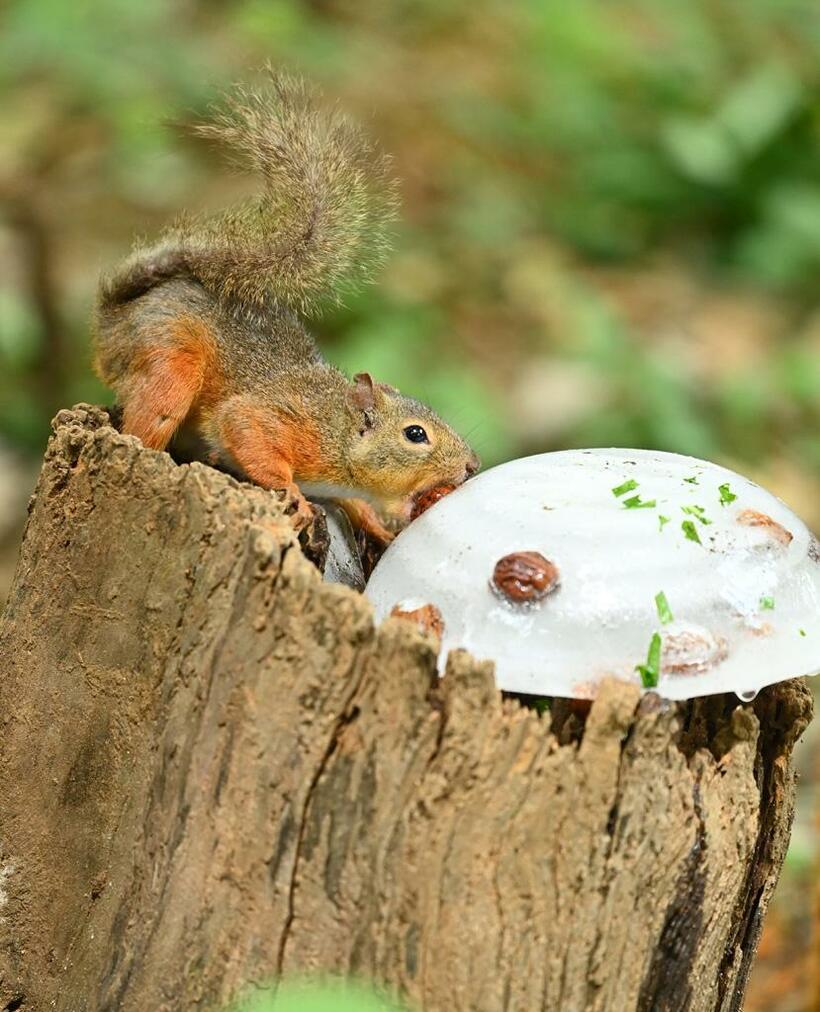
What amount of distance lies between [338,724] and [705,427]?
5349mm

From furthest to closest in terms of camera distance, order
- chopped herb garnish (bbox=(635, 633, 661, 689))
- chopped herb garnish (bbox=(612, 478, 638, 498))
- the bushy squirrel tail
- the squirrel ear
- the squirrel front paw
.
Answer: the squirrel ear, the bushy squirrel tail, the squirrel front paw, chopped herb garnish (bbox=(612, 478, 638, 498)), chopped herb garnish (bbox=(635, 633, 661, 689))

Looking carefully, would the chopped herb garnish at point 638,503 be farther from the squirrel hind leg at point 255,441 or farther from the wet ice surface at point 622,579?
the squirrel hind leg at point 255,441

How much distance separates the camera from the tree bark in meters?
2.47

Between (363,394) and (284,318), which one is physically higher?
(284,318)

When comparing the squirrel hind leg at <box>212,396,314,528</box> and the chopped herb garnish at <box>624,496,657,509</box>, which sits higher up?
the squirrel hind leg at <box>212,396,314,528</box>

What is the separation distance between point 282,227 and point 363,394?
0.44 metres

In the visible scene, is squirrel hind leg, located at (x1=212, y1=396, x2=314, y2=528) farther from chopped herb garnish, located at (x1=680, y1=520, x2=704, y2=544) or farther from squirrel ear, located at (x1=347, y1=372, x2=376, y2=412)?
chopped herb garnish, located at (x1=680, y1=520, x2=704, y2=544)

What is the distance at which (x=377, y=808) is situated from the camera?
8.16ft

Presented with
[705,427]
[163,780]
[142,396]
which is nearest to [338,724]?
[163,780]

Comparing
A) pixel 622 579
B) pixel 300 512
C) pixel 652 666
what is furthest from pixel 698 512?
pixel 300 512

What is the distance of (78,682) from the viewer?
310 cm

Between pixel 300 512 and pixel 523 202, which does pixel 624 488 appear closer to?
pixel 300 512

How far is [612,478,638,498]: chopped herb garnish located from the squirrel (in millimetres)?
807

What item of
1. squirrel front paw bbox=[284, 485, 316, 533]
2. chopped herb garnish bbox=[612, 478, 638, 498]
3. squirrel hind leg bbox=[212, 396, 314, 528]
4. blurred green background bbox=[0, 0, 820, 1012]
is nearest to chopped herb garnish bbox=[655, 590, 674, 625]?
chopped herb garnish bbox=[612, 478, 638, 498]
